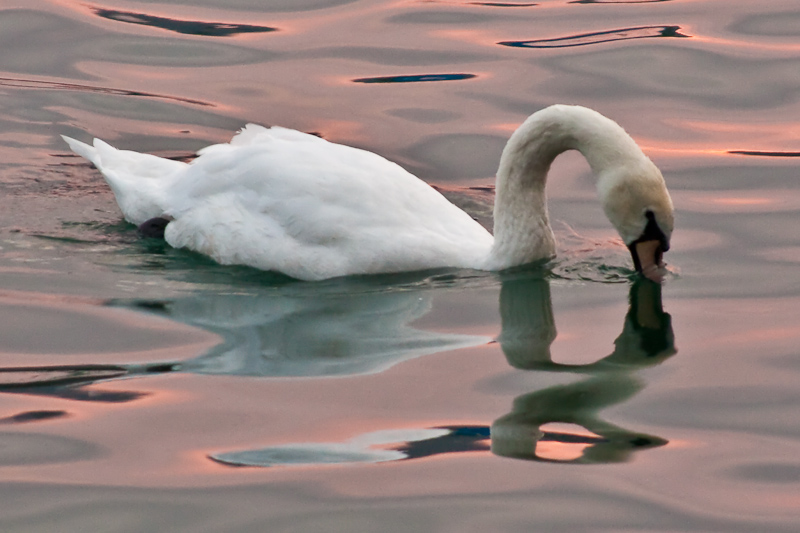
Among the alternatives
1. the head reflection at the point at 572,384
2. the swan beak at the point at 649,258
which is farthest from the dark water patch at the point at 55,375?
the swan beak at the point at 649,258

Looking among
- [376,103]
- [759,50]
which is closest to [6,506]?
[376,103]

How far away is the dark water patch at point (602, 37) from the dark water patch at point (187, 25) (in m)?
2.84

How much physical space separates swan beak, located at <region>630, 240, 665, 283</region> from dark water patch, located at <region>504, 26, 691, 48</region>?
5.72 meters

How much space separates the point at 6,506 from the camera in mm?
5336

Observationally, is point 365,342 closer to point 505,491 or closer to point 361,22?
point 505,491

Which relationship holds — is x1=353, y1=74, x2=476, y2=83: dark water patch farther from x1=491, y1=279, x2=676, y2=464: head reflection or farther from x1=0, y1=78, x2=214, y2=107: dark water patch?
x1=491, y1=279, x2=676, y2=464: head reflection

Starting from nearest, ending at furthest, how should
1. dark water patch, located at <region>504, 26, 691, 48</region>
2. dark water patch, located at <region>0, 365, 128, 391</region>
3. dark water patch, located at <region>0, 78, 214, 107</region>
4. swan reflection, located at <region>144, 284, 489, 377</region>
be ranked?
dark water patch, located at <region>0, 365, 128, 391</region> < swan reflection, located at <region>144, 284, 489, 377</region> < dark water patch, located at <region>0, 78, 214, 107</region> < dark water patch, located at <region>504, 26, 691, 48</region>

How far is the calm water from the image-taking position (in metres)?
5.46

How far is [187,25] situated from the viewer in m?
14.2

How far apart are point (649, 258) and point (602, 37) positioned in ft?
19.8

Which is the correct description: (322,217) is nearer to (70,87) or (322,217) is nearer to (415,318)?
(415,318)

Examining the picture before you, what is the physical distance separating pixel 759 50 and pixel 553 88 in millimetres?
2262

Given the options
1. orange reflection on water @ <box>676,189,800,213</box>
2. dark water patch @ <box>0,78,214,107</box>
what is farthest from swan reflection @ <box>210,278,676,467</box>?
dark water patch @ <box>0,78,214,107</box>

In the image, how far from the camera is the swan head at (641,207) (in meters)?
7.47
